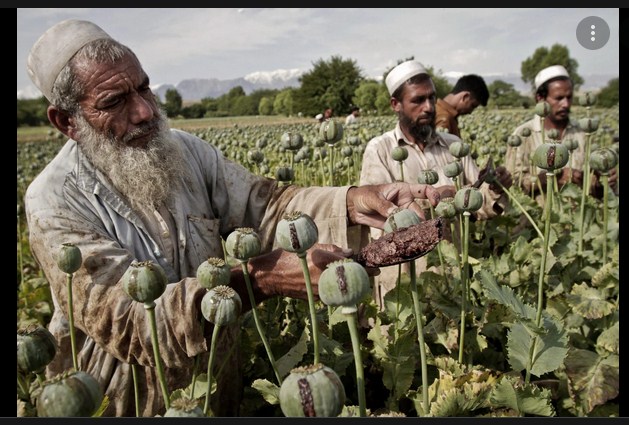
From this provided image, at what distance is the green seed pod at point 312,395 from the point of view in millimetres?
767

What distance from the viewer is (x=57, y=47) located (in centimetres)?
179

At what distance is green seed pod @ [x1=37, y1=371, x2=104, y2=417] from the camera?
0.76m

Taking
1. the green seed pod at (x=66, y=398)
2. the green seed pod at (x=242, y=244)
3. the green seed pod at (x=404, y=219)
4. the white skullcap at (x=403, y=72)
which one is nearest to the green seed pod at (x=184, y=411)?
the green seed pod at (x=66, y=398)

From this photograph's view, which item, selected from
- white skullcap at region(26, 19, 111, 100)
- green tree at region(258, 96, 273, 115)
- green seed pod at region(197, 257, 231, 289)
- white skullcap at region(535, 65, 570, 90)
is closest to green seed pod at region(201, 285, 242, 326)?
green seed pod at region(197, 257, 231, 289)

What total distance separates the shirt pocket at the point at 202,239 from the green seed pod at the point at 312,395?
1.27 m

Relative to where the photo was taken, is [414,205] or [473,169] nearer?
[414,205]

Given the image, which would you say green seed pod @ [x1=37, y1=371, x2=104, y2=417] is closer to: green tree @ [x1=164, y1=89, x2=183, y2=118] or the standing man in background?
green tree @ [x1=164, y1=89, x2=183, y2=118]

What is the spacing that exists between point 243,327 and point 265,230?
1.27ft

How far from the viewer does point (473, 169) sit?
137 inches

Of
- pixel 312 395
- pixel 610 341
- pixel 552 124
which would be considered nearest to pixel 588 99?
pixel 552 124

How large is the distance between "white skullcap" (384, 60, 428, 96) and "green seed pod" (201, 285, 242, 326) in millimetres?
2646

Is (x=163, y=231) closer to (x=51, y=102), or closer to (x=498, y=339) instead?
(x=51, y=102)

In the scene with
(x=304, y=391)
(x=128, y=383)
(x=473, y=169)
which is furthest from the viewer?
(x=473, y=169)

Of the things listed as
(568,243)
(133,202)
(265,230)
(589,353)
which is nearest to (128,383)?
(133,202)
